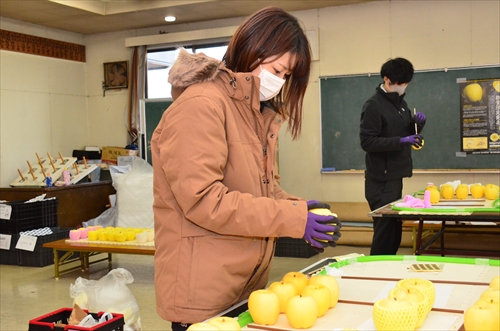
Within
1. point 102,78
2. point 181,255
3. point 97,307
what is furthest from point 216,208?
point 102,78

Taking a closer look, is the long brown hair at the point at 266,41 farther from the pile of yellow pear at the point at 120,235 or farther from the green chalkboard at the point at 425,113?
the green chalkboard at the point at 425,113

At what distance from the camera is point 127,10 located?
22.2 ft

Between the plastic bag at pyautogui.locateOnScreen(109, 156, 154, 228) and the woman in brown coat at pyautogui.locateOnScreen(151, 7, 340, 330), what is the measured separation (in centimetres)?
514

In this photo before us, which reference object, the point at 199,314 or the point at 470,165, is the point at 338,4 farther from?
the point at 199,314

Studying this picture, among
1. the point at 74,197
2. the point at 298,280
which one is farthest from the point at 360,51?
the point at 298,280

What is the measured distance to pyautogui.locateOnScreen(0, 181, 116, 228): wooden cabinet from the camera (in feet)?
20.7

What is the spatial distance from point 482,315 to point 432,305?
230 mm

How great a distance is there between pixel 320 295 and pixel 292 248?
177 inches

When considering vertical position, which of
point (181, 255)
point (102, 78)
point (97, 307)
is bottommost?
point (97, 307)

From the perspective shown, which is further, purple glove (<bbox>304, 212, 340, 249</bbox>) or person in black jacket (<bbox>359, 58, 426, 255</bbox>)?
person in black jacket (<bbox>359, 58, 426, 255</bbox>)

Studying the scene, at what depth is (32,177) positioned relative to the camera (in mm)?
6680

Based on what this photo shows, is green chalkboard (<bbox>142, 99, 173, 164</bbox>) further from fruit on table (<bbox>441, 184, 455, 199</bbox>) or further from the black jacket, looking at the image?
fruit on table (<bbox>441, 184, 455, 199</bbox>)

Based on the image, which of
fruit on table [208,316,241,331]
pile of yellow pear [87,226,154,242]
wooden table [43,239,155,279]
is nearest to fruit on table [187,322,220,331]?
fruit on table [208,316,241,331]

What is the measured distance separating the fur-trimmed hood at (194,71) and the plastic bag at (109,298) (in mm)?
2043
